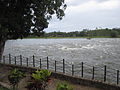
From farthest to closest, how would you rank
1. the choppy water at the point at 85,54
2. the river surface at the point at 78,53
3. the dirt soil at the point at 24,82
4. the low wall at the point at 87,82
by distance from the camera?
the river surface at the point at 78,53 → the choppy water at the point at 85,54 → the dirt soil at the point at 24,82 → the low wall at the point at 87,82

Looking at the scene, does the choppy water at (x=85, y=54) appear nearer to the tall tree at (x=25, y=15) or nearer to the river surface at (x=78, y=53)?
the river surface at (x=78, y=53)

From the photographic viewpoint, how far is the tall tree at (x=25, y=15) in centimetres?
1500

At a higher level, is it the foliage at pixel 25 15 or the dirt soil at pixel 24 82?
the foliage at pixel 25 15

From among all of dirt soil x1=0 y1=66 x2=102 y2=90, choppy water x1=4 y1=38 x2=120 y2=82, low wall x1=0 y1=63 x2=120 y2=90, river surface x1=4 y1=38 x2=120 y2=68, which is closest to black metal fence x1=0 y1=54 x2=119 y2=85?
choppy water x1=4 y1=38 x2=120 y2=82

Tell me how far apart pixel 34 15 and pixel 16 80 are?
7.06 meters

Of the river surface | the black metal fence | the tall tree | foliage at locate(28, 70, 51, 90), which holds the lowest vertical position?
the river surface

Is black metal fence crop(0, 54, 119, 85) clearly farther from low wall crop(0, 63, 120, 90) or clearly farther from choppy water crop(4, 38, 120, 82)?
low wall crop(0, 63, 120, 90)

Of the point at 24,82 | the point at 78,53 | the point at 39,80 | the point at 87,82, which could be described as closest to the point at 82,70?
the point at 87,82

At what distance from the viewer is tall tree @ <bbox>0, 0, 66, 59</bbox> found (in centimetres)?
1500

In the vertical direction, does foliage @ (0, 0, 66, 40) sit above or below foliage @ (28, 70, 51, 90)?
above

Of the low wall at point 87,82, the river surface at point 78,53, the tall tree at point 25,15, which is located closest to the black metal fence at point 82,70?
the low wall at point 87,82

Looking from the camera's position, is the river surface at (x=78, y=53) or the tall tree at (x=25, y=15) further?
the river surface at (x=78, y=53)

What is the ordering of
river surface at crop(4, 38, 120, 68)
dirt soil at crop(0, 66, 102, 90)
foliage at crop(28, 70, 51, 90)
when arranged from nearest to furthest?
foliage at crop(28, 70, 51, 90)
dirt soil at crop(0, 66, 102, 90)
river surface at crop(4, 38, 120, 68)

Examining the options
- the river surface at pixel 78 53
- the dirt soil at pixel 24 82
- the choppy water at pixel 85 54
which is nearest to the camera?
the dirt soil at pixel 24 82
